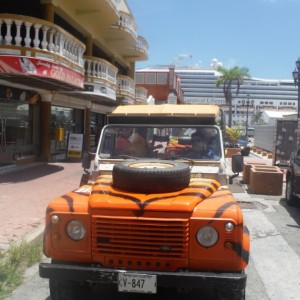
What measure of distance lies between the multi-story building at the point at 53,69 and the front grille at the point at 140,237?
29.1 ft

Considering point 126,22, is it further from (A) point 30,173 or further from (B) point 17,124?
(A) point 30,173

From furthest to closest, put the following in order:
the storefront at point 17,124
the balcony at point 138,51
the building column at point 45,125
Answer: the balcony at point 138,51 → the building column at point 45,125 → the storefront at point 17,124

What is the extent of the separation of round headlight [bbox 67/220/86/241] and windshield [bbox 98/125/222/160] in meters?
1.65

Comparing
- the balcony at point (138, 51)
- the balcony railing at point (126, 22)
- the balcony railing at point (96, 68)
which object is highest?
the balcony railing at point (126, 22)

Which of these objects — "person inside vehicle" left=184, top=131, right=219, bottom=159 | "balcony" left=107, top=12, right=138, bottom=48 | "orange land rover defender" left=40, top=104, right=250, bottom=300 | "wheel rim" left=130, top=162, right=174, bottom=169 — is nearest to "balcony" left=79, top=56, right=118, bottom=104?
"balcony" left=107, top=12, right=138, bottom=48

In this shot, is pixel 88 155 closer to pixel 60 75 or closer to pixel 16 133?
pixel 60 75

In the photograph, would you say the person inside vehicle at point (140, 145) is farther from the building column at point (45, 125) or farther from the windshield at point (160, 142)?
the building column at point (45, 125)

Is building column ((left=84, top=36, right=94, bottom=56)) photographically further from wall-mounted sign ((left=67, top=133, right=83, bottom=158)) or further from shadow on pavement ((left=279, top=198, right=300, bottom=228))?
shadow on pavement ((left=279, top=198, right=300, bottom=228))

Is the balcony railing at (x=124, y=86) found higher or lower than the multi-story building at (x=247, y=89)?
lower

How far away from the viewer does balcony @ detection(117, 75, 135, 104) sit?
23.1 meters

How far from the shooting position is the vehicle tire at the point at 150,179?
13.5ft

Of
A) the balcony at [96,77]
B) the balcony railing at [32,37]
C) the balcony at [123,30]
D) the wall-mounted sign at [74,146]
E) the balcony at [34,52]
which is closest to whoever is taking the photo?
the balcony at [34,52]

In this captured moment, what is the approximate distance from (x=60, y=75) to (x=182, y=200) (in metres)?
9.86

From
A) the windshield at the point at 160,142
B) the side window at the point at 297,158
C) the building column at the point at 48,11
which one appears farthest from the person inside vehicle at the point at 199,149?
the building column at the point at 48,11
